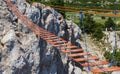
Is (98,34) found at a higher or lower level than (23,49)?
lower

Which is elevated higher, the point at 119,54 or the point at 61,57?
the point at 61,57

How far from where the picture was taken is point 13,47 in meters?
30.2

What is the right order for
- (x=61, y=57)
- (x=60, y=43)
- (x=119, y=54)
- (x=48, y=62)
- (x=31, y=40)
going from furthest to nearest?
(x=119, y=54)
(x=61, y=57)
(x=48, y=62)
(x=31, y=40)
(x=60, y=43)

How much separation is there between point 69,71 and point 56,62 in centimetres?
573

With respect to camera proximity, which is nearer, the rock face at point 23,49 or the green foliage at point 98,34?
the rock face at point 23,49

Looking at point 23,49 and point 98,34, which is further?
point 98,34

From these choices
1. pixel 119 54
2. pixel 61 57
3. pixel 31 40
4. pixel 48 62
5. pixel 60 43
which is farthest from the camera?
pixel 119 54

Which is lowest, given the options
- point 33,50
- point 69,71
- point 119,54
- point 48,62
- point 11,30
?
point 119,54

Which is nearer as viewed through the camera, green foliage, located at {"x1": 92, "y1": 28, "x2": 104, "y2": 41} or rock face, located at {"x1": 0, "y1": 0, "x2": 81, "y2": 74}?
rock face, located at {"x1": 0, "y1": 0, "x2": 81, "y2": 74}

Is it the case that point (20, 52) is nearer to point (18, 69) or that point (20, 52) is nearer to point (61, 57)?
point (18, 69)

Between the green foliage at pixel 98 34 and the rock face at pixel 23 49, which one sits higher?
the rock face at pixel 23 49

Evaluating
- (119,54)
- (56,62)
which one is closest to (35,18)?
(56,62)

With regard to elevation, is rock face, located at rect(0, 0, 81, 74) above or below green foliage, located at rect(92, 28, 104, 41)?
above

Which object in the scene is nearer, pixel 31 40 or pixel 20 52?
pixel 20 52
